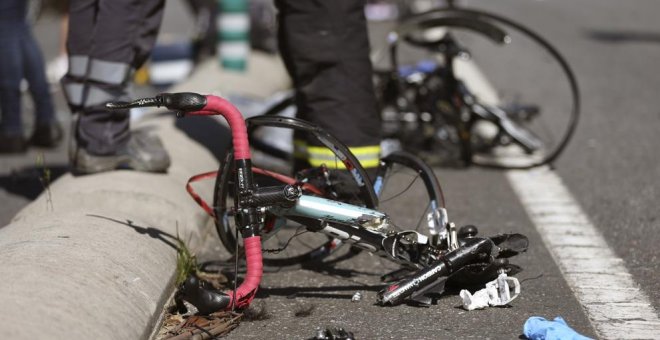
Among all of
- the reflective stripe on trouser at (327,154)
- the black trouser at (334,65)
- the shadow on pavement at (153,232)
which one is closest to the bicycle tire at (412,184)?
the reflective stripe on trouser at (327,154)

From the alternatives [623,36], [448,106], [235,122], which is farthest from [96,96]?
[623,36]

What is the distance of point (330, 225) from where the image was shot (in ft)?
13.0

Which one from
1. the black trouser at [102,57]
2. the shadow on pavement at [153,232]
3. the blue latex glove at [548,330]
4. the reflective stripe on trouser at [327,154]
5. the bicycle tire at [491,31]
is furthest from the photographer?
the bicycle tire at [491,31]

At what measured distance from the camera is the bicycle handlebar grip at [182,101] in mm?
3756

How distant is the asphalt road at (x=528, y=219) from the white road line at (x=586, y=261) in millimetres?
41

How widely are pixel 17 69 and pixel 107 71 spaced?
1918mm

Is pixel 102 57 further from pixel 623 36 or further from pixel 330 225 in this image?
pixel 623 36

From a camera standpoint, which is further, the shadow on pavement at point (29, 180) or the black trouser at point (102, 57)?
the shadow on pavement at point (29, 180)

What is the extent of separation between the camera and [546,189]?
566cm

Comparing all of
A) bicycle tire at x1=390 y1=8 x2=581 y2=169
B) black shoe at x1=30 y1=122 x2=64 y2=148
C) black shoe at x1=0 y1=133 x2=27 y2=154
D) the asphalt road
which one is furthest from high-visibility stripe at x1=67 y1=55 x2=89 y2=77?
black shoe at x1=30 y1=122 x2=64 y2=148

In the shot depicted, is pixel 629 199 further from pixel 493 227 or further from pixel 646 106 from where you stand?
pixel 646 106

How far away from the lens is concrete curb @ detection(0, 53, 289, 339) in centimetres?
326

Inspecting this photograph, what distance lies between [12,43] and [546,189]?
3.04 m

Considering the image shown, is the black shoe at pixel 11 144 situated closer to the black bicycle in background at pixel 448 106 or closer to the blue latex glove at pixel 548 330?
the black bicycle in background at pixel 448 106
